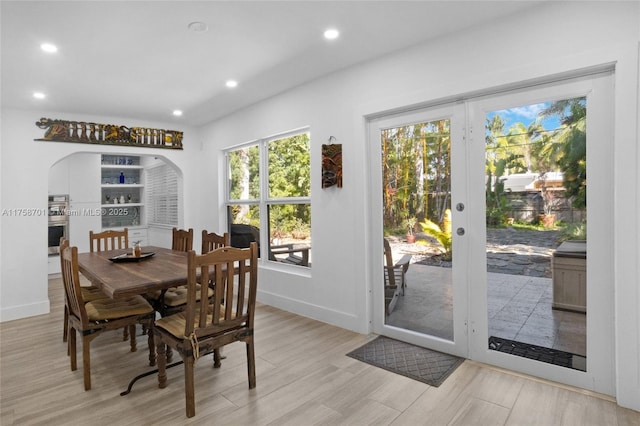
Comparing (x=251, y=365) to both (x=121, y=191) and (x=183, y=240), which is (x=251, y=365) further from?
(x=121, y=191)

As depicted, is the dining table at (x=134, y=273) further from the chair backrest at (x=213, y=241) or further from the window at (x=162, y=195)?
the window at (x=162, y=195)

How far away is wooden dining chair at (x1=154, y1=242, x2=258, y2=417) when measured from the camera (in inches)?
84.8

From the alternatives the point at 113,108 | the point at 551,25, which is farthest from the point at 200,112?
the point at 551,25

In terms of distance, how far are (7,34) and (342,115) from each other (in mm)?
2710

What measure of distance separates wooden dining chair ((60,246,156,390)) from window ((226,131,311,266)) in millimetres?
1871

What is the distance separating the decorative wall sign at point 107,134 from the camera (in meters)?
4.68

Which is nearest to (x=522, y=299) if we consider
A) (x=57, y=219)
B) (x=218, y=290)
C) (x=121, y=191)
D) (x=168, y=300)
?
(x=218, y=290)

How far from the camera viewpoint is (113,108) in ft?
15.4

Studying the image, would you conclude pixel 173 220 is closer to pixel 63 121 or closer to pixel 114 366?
pixel 63 121

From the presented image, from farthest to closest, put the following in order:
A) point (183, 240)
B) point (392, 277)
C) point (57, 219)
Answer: point (57, 219) → point (183, 240) → point (392, 277)

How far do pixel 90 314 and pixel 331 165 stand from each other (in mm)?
2381

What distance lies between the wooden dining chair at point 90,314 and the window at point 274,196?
1.87 metres

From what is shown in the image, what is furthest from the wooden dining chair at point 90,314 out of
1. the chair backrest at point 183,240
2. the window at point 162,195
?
the window at point 162,195

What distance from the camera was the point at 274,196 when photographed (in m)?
4.60
